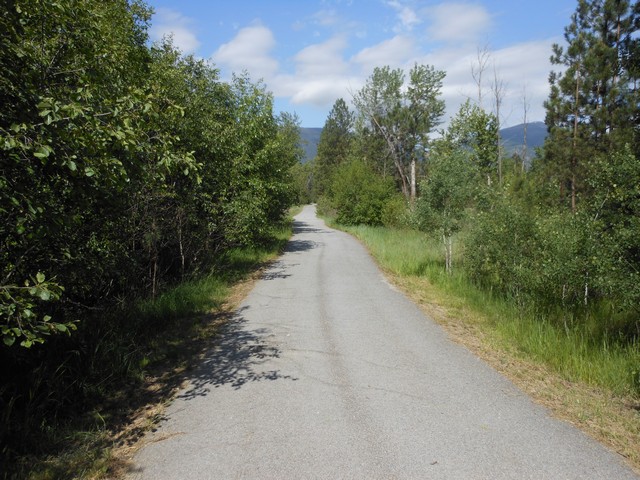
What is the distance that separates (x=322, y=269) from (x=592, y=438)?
1043cm

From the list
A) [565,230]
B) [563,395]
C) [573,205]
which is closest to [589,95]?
[573,205]

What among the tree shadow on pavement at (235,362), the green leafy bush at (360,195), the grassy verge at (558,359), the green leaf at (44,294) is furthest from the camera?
the green leafy bush at (360,195)

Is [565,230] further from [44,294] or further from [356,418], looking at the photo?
[44,294]

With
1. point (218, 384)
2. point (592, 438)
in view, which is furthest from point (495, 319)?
point (218, 384)

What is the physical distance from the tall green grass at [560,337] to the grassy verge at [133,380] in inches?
203

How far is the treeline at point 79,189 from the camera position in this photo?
2.94 metres

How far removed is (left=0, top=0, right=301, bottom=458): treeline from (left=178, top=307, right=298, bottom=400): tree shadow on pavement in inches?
48.7

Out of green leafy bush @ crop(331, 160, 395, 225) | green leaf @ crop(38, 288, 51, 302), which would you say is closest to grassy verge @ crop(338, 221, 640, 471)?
green leaf @ crop(38, 288, 51, 302)

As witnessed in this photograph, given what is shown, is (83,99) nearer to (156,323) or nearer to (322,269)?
(156,323)

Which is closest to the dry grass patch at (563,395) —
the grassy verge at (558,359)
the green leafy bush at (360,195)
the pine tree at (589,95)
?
the grassy verge at (558,359)

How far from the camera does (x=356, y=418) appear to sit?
13.2ft

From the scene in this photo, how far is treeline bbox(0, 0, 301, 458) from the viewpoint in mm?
2936

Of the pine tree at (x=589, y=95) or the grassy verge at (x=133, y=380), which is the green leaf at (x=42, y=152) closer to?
the grassy verge at (x=133, y=380)

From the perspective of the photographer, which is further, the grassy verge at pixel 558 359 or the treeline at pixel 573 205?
the treeline at pixel 573 205
